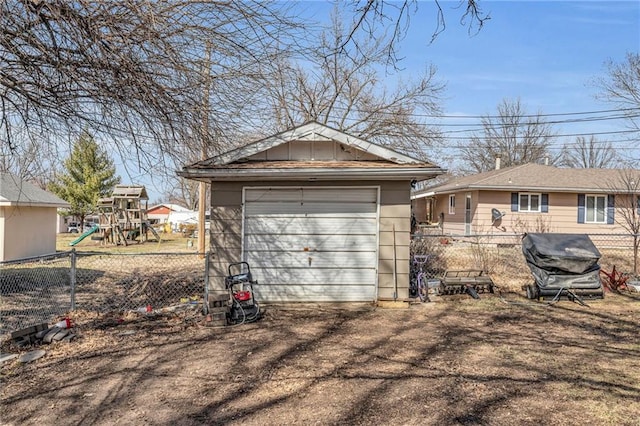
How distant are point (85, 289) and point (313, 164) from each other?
19.0 feet

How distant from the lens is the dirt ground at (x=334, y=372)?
11.4 feet

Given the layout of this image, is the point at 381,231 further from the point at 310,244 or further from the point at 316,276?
the point at 316,276

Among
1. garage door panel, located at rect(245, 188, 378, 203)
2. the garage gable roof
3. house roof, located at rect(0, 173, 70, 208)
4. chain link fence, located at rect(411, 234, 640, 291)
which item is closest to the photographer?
the garage gable roof

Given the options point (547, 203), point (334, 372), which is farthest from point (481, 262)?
point (547, 203)

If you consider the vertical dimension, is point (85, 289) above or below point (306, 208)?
below

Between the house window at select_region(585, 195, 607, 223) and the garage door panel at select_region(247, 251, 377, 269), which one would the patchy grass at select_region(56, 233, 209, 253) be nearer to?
the garage door panel at select_region(247, 251, 377, 269)

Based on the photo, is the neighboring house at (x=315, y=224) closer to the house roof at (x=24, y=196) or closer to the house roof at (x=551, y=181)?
the house roof at (x=24, y=196)

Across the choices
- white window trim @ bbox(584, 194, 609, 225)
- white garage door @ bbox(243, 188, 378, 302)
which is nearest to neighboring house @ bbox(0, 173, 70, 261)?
white garage door @ bbox(243, 188, 378, 302)

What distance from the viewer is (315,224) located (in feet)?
24.8

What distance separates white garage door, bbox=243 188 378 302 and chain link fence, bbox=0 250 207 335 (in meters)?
1.11

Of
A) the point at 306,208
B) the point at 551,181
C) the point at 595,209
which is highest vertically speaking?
the point at 551,181

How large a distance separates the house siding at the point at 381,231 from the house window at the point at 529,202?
1213 cm

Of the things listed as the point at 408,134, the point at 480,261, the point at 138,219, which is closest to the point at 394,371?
the point at 480,261

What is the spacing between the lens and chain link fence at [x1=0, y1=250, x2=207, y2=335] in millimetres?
6836
